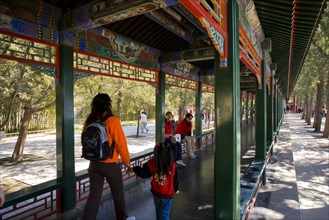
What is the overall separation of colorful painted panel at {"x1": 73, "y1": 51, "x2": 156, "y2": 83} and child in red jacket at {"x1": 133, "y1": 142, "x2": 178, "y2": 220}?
92.8 inches

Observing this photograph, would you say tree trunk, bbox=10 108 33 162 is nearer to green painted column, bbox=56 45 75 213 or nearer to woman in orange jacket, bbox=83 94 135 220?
green painted column, bbox=56 45 75 213

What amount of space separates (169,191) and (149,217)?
1248mm

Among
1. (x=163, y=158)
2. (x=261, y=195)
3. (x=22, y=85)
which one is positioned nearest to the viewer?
(x=163, y=158)

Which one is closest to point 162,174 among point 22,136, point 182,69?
point 182,69

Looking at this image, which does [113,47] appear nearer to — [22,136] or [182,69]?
[182,69]

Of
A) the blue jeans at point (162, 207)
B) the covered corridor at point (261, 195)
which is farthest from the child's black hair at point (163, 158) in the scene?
the covered corridor at point (261, 195)

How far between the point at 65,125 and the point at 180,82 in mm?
4898

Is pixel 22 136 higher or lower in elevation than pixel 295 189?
higher

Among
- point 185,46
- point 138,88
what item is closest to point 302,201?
point 185,46

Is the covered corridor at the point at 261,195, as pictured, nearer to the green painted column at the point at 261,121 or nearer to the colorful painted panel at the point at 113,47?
the green painted column at the point at 261,121

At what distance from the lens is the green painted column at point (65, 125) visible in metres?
3.70

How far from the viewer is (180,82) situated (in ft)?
26.2

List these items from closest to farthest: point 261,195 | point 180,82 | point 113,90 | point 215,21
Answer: point 215,21 → point 261,195 → point 180,82 → point 113,90

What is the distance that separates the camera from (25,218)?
3516 mm
